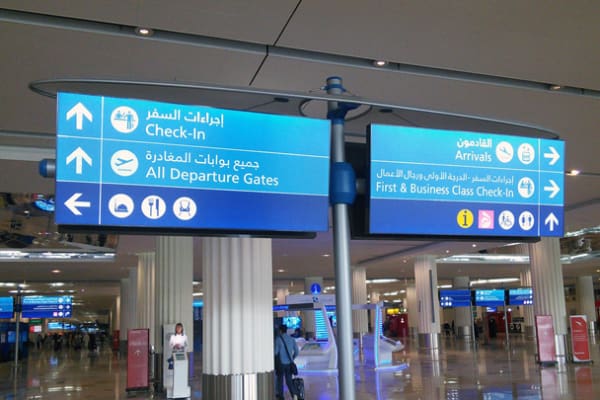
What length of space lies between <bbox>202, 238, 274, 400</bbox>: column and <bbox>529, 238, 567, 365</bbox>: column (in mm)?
16162

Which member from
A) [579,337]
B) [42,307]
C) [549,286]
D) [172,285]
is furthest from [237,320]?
[42,307]

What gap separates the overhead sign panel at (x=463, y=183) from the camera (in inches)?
150

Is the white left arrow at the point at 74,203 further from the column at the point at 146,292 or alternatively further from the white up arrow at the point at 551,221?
the column at the point at 146,292

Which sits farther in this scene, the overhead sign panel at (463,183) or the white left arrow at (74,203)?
the overhead sign panel at (463,183)

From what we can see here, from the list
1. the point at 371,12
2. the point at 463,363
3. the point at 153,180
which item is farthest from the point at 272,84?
the point at 463,363

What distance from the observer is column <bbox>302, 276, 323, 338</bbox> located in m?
37.6

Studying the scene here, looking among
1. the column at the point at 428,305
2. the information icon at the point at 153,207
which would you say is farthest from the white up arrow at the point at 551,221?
the column at the point at 428,305

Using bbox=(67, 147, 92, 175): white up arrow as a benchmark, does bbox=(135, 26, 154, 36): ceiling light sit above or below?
above

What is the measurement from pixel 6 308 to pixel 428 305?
21688 mm

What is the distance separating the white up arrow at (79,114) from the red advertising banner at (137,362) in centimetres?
1307

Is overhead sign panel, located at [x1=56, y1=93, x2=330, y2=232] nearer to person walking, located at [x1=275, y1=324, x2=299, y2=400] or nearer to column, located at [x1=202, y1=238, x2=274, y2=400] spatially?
column, located at [x1=202, y1=238, x2=274, y2=400]

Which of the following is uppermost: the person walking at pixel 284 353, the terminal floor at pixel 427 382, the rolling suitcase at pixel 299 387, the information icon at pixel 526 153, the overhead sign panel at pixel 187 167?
the information icon at pixel 526 153

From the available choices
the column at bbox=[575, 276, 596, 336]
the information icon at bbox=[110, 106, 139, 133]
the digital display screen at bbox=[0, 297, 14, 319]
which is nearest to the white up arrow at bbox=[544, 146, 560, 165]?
the information icon at bbox=[110, 106, 139, 133]

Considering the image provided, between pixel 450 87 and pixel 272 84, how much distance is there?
7.39 ft
